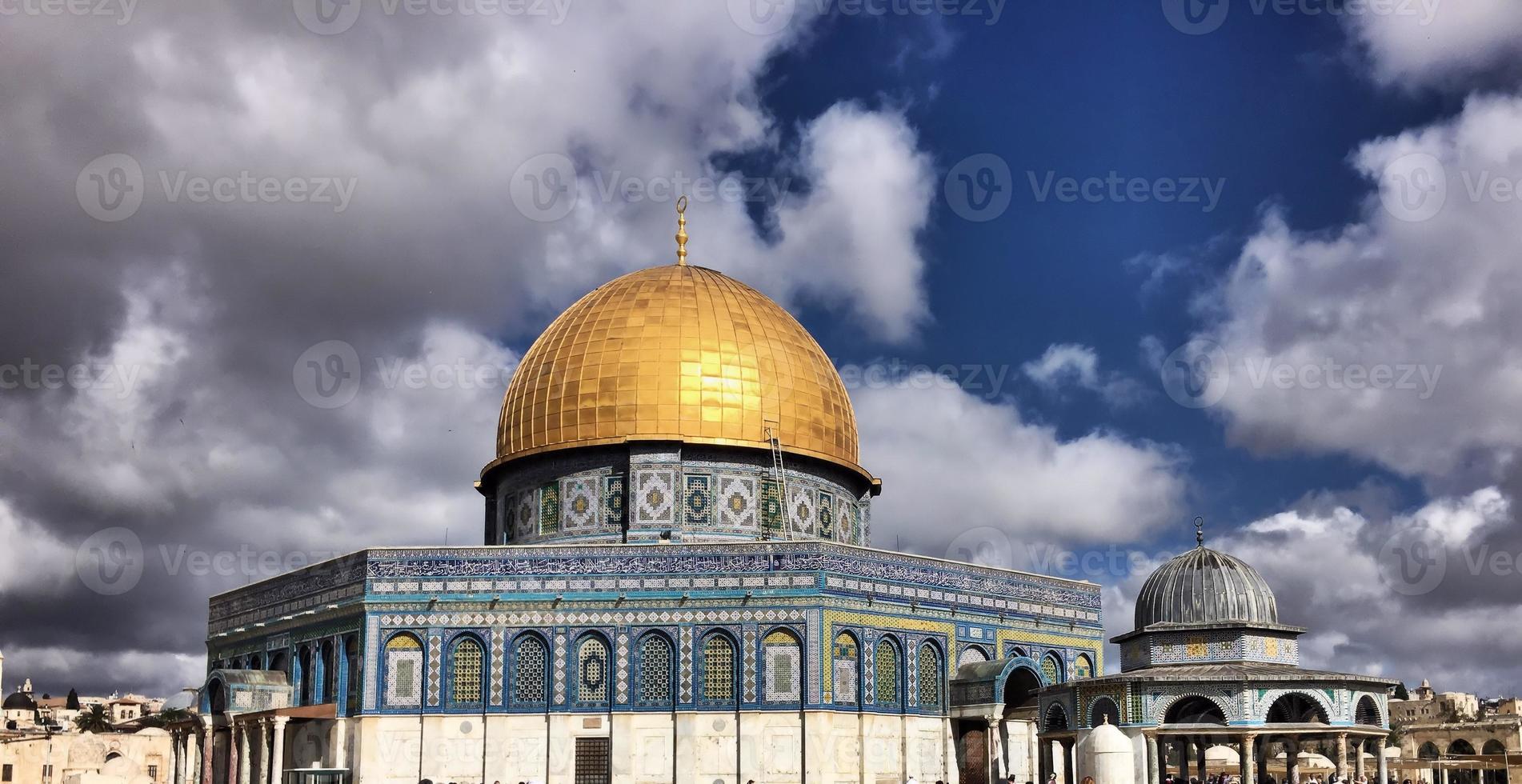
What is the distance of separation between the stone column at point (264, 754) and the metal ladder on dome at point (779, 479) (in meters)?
10.9

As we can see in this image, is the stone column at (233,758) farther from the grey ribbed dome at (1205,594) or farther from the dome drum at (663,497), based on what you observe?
the grey ribbed dome at (1205,594)

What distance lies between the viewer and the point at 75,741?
50.5 meters

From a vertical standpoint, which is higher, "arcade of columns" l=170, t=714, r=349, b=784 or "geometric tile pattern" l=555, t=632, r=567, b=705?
"geometric tile pattern" l=555, t=632, r=567, b=705

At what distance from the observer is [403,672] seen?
3103cm

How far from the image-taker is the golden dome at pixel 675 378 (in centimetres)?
3503

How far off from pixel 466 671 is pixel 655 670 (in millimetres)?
3691

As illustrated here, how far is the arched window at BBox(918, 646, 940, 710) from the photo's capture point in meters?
32.5

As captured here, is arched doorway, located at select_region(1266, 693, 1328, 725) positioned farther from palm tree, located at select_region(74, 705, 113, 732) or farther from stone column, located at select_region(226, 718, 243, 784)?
palm tree, located at select_region(74, 705, 113, 732)

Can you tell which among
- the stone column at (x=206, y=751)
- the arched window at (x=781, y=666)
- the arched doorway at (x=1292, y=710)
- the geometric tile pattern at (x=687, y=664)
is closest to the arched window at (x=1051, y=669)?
the arched doorway at (x=1292, y=710)

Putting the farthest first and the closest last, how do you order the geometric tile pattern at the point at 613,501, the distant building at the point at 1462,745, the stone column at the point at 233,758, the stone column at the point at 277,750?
the distant building at the point at 1462,745, the geometric tile pattern at the point at 613,501, the stone column at the point at 233,758, the stone column at the point at 277,750

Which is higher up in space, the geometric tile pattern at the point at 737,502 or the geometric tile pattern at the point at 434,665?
the geometric tile pattern at the point at 737,502

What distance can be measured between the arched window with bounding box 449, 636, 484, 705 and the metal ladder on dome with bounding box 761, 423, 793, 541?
674cm

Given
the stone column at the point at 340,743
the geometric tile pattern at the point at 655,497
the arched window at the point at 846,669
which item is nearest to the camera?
the stone column at the point at 340,743

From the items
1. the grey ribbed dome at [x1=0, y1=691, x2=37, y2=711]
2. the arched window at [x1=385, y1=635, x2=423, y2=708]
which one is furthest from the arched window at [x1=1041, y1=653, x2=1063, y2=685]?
the grey ribbed dome at [x1=0, y1=691, x2=37, y2=711]
